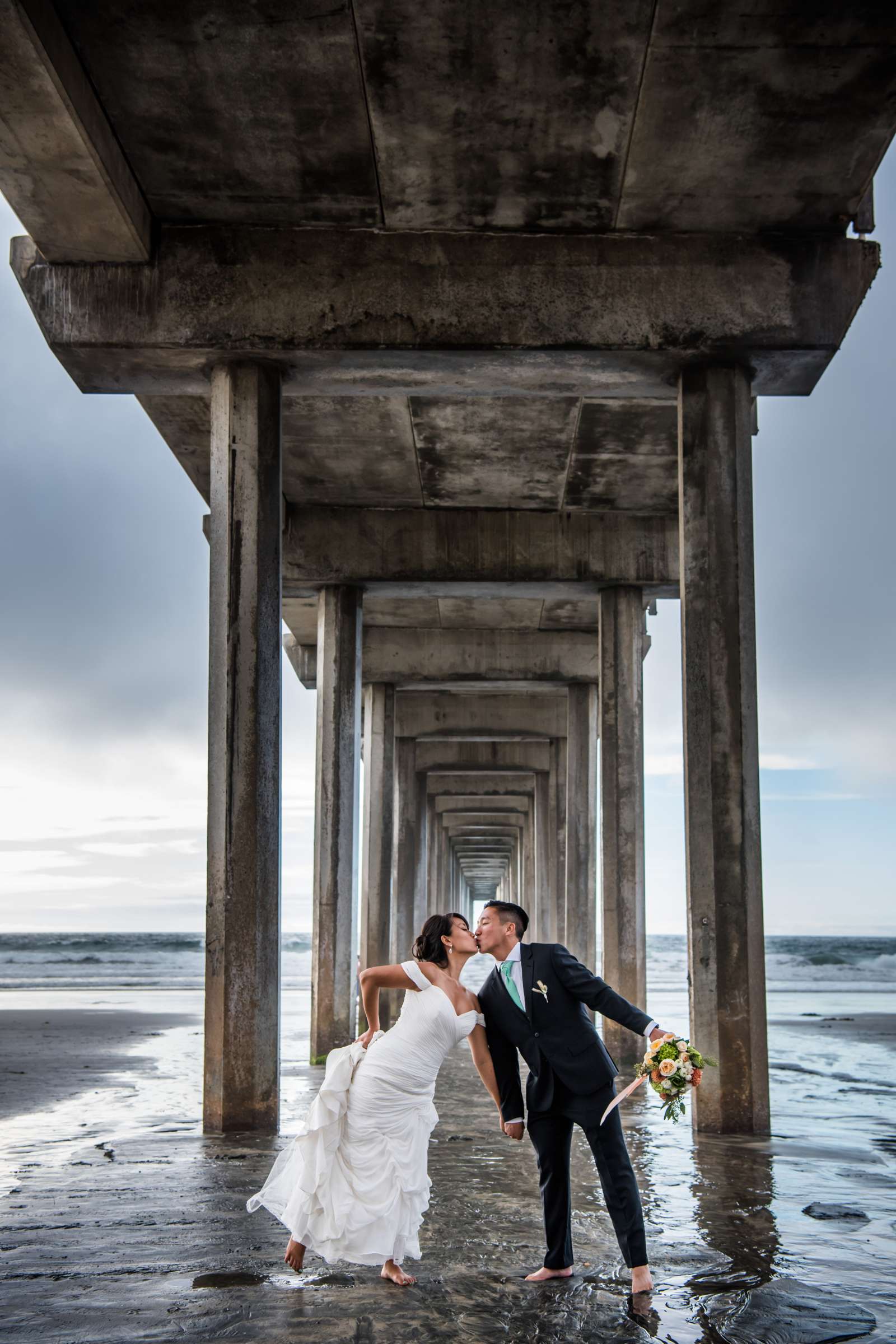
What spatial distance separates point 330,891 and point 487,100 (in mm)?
9694

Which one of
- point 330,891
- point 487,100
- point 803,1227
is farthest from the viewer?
point 330,891

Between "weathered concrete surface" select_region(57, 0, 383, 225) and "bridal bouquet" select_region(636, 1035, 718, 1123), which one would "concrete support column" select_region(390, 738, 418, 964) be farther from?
"bridal bouquet" select_region(636, 1035, 718, 1123)

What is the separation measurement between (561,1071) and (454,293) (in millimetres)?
6286

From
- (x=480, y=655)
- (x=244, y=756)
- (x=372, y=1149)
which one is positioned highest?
(x=480, y=655)

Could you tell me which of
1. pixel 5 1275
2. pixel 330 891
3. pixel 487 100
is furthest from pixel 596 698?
pixel 5 1275

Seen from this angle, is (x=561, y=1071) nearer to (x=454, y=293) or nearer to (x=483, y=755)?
(x=454, y=293)

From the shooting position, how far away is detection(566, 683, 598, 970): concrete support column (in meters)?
20.5

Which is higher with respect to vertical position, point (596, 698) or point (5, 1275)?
point (596, 698)

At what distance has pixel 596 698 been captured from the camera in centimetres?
2198

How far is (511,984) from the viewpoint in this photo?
17.5 feet

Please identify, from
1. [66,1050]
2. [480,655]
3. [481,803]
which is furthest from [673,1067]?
[481,803]

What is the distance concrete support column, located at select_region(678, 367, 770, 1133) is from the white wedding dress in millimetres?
4478

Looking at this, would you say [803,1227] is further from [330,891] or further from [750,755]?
[330,891]

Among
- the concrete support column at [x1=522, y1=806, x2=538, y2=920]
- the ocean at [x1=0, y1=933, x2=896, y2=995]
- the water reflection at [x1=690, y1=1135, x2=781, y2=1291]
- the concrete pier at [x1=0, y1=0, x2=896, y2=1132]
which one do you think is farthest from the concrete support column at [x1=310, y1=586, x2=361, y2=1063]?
the concrete support column at [x1=522, y1=806, x2=538, y2=920]
